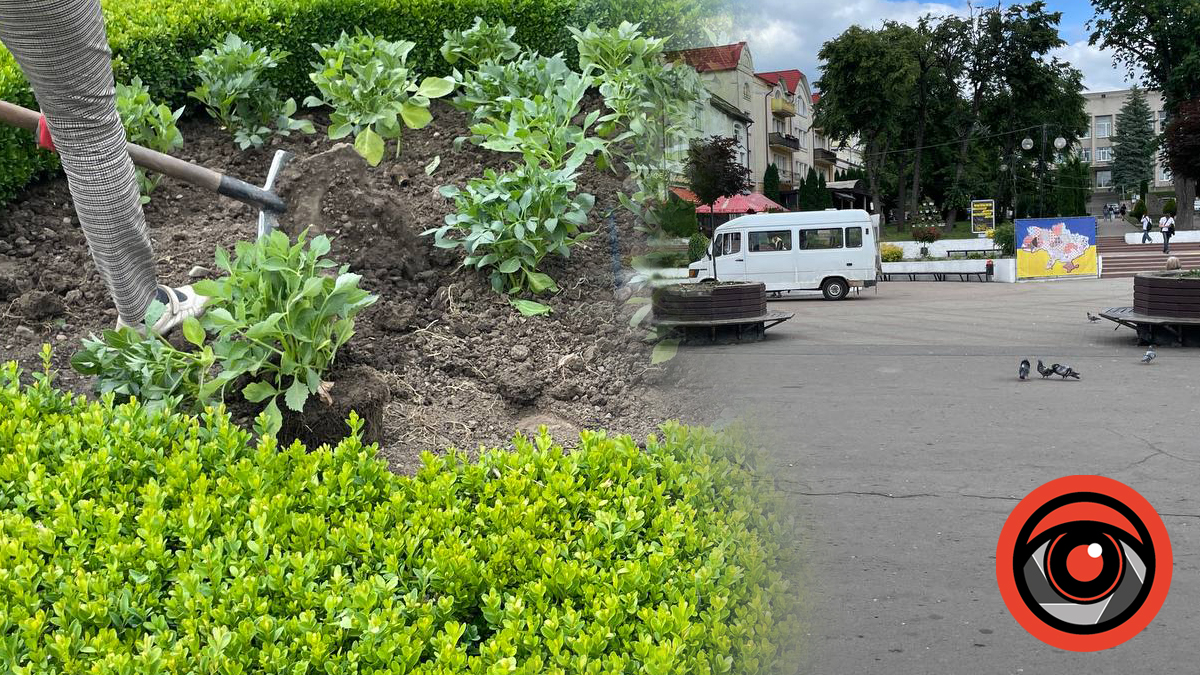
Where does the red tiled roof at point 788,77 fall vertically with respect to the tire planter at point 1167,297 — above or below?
above

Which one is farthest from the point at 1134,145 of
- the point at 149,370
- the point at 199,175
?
the point at 199,175

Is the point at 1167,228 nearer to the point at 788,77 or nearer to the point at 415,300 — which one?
the point at 415,300

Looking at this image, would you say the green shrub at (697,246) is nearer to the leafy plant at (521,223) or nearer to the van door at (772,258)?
the van door at (772,258)

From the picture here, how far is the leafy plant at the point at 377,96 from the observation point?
329 cm

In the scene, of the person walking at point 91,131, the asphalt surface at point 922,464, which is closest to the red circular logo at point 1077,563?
the asphalt surface at point 922,464

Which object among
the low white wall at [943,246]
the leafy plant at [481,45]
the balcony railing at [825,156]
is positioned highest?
the leafy plant at [481,45]

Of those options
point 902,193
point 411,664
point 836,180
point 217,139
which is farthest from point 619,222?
point 217,139

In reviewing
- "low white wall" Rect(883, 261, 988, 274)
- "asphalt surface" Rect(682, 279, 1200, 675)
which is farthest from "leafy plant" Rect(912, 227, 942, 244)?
"low white wall" Rect(883, 261, 988, 274)

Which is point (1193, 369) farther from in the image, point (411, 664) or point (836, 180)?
point (411, 664)

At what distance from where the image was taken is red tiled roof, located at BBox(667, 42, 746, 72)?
95 centimetres

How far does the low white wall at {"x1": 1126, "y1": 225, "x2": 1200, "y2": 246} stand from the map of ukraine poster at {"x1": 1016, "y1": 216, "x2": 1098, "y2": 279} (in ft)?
1.98

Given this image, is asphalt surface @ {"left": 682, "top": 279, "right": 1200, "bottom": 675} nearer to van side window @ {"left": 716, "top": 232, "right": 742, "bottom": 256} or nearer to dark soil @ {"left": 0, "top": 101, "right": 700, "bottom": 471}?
van side window @ {"left": 716, "top": 232, "right": 742, "bottom": 256}

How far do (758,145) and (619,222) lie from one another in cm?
43

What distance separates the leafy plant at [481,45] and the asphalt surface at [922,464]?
1.73 metres
